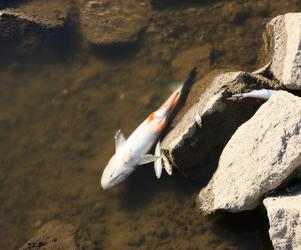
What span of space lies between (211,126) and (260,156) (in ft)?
2.89

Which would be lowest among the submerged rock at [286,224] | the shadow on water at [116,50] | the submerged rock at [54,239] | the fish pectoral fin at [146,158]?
the submerged rock at [54,239]

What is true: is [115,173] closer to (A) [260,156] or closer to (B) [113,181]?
(B) [113,181]

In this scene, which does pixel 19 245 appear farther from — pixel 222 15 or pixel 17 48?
pixel 222 15

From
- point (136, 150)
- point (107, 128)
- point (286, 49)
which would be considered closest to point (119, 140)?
point (136, 150)

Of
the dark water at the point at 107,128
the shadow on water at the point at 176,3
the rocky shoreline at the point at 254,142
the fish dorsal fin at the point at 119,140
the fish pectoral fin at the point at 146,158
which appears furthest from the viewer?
the shadow on water at the point at 176,3

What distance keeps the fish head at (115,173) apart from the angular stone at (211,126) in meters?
0.56

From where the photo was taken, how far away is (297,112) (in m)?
4.84

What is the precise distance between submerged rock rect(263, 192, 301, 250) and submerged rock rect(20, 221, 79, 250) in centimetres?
244

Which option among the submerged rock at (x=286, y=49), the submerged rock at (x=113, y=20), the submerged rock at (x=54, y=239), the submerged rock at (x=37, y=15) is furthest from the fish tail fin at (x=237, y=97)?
the submerged rock at (x=37, y=15)

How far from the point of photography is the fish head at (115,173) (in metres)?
5.99

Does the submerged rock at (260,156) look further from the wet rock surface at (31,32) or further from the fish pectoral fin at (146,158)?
the wet rock surface at (31,32)

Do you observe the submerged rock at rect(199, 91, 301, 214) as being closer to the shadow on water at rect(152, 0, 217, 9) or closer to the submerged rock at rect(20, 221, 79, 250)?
the submerged rock at rect(20, 221, 79, 250)

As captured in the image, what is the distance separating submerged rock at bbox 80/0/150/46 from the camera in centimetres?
727

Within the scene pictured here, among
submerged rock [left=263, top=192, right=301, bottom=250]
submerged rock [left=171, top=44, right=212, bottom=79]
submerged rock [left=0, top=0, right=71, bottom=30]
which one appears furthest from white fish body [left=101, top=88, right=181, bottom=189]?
submerged rock [left=0, top=0, right=71, bottom=30]
